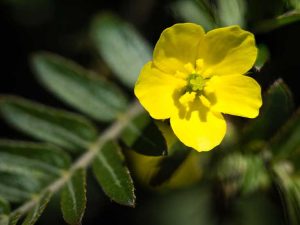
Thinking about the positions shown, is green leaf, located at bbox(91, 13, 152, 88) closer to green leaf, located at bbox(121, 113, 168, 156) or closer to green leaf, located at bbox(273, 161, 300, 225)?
green leaf, located at bbox(121, 113, 168, 156)

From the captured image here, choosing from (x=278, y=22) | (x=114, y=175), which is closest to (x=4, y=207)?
(x=114, y=175)

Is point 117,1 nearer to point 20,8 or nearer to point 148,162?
point 20,8

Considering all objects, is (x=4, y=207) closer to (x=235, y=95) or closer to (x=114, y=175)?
(x=114, y=175)

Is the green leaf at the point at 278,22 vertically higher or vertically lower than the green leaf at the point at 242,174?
higher

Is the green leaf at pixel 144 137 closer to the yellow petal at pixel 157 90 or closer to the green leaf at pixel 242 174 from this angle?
the yellow petal at pixel 157 90

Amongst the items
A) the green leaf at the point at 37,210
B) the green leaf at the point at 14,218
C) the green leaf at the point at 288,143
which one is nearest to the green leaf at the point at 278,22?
the green leaf at the point at 288,143

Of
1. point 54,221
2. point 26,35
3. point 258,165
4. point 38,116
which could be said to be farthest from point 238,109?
point 26,35
